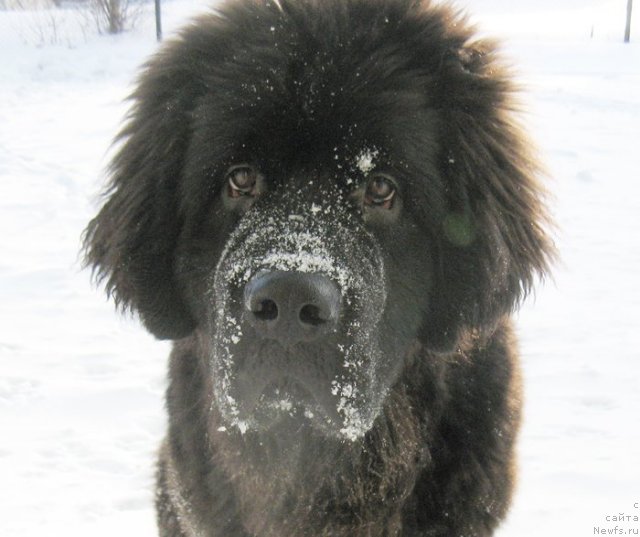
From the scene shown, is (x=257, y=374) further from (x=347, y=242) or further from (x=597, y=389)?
(x=597, y=389)

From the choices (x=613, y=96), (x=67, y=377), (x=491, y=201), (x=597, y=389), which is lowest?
(x=613, y=96)

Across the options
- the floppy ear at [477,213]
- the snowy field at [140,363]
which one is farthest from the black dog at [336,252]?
the snowy field at [140,363]

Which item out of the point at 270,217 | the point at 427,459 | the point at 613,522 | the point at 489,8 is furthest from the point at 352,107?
the point at 489,8

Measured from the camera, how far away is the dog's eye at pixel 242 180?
2.28m

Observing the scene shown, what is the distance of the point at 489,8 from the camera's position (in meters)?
23.3

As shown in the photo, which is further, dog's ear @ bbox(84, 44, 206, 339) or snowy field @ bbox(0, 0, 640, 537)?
snowy field @ bbox(0, 0, 640, 537)

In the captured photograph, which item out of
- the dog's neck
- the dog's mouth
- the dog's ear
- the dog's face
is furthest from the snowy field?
the dog's mouth

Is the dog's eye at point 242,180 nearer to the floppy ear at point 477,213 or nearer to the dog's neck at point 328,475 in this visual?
the floppy ear at point 477,213

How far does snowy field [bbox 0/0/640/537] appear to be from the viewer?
326cm

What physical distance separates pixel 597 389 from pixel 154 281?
2.31 metres

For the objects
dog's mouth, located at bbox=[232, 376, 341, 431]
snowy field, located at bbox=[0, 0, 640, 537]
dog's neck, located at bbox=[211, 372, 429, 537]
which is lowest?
snowy field, located at bbox=[0, 0, 640, 537]

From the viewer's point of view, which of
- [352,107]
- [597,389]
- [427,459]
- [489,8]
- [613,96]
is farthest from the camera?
[489,8]

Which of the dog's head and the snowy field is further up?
the dog's head

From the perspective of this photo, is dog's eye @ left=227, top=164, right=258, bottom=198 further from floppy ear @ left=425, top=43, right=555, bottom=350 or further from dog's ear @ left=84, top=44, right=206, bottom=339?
floppy ear @ left=425, top=43, right=555, bottom=350
